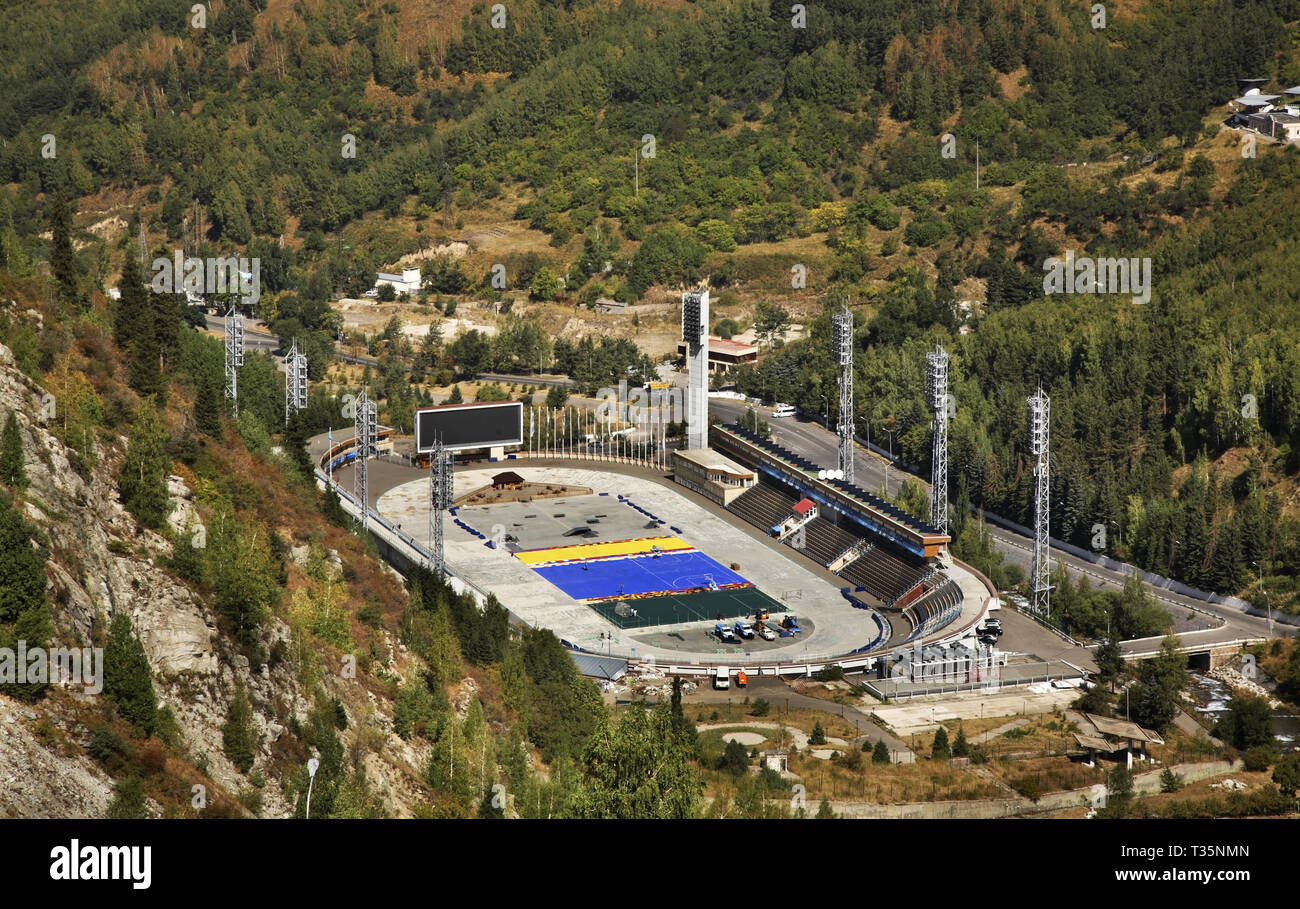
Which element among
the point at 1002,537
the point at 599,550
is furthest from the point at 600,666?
the point at 1002,537

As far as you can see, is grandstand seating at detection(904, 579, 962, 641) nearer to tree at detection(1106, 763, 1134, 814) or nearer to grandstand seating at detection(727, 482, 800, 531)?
grandstand seating at detection(727, 482, 800, 531)

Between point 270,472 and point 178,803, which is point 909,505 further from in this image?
point 178,803

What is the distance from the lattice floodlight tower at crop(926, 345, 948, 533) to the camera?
9875cm

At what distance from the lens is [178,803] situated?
138 feet

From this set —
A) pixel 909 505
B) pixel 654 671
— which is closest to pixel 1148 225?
pixel 909 505

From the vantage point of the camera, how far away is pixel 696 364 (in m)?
121

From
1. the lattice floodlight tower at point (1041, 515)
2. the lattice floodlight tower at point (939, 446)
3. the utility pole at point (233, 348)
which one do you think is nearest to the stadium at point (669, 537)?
the lattice floodlight tower at point (939, 446)

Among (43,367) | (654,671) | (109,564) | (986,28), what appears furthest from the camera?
(986,28)

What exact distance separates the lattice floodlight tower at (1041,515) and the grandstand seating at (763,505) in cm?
1873

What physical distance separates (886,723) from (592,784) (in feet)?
131

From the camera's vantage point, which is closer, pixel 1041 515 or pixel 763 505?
pixel 1041 515

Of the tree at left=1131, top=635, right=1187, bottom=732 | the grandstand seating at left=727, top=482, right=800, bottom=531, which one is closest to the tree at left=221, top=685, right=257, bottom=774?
the tree at left=1131, top=635, right=1187, bottom=732

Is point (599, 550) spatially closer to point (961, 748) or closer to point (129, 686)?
point (961, 748)

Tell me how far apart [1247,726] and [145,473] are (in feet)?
153
